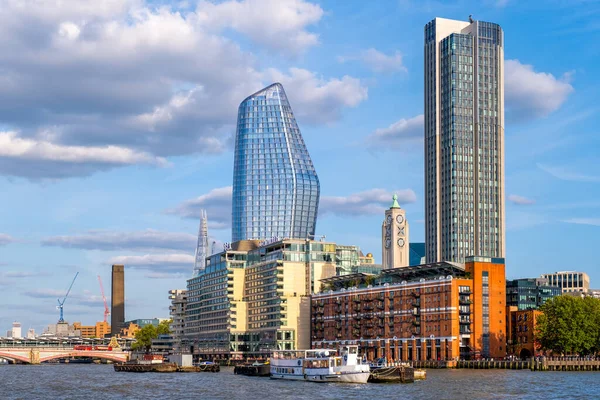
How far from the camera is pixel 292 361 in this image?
623 ft

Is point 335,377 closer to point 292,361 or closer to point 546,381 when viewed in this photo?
point 292,361

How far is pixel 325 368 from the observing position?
177500 mm

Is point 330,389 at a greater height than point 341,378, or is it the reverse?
point 341,378

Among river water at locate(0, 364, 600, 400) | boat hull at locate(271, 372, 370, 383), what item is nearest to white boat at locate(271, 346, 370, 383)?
boat hull at locate(271, 372, 370, 383)

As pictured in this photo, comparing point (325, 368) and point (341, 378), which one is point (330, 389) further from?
point (325, 368)

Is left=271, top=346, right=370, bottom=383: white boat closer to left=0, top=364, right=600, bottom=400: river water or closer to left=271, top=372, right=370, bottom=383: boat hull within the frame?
left=271, top=372, right=370, bottom=383: boat hull

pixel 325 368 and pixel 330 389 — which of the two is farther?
pixel 325 368

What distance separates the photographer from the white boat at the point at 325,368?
17312 centimetres

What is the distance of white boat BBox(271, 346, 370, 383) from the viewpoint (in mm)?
173125

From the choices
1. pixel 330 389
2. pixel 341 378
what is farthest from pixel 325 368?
pixel 330 389

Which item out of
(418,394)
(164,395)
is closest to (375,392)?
(418,394)

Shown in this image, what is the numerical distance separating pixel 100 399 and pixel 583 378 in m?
89.4

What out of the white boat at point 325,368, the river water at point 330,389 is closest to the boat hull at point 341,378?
the white boat at point 325,368

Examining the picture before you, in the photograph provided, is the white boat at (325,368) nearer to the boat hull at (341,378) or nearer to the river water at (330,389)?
the boat hull at (341,378)
